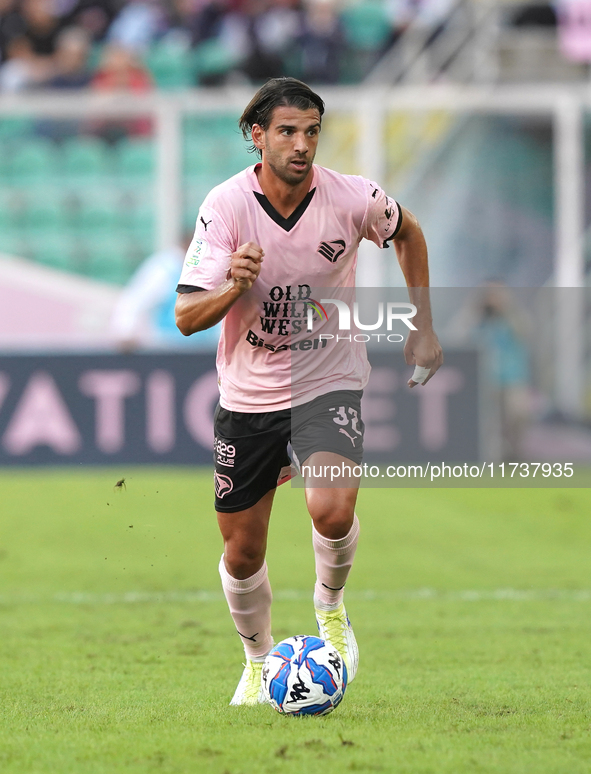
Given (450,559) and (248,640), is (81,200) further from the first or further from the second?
(248,640)

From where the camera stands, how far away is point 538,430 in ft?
47.5

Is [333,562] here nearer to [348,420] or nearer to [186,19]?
[348,420]

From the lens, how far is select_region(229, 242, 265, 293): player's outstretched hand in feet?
13.5

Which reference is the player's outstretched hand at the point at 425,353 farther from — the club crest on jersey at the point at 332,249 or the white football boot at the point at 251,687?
the white football boot at the point at 251,687

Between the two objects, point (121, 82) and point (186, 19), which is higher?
point (186, 19)

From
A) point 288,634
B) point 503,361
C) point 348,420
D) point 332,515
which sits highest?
point 503,361

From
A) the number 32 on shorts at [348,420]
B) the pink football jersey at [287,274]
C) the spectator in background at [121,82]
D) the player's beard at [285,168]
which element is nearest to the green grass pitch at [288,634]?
the number 32 on shorts at [348,420]

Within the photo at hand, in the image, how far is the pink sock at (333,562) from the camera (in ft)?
15.2

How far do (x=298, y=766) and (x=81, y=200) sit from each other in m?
12.6

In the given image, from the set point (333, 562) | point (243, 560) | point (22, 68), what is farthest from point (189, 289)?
point (22, 68)

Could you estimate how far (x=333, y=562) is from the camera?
15.2 feet

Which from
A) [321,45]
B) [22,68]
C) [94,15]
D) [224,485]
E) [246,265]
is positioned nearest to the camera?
[246,265]

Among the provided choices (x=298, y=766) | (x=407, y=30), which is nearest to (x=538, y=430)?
(x=407, y=30)

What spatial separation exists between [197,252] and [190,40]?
1330 centimetres
